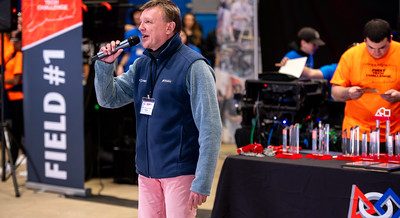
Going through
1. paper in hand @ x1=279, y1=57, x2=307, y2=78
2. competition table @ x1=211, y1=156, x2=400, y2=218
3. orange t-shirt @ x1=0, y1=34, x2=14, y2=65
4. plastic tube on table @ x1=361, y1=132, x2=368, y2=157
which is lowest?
competition table @ x1=211, y1=156, x2=400, y2=218

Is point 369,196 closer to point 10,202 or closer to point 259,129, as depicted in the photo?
point 259,129

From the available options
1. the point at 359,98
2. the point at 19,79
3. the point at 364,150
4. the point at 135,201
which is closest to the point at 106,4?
the point at 19,79

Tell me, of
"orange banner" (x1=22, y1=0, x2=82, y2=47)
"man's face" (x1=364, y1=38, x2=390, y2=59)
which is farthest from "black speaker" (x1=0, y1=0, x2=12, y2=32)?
"man's face" (x1=364, y1=38, x2=390, y2=59)

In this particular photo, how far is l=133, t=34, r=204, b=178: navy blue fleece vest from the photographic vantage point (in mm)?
3361

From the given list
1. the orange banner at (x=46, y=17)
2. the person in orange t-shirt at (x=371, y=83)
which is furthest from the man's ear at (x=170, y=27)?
the orange banner at (x=46, y=17)

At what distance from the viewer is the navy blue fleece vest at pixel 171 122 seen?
3361 millimetres

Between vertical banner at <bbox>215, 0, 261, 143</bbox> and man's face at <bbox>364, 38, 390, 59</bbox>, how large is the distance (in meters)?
4.22

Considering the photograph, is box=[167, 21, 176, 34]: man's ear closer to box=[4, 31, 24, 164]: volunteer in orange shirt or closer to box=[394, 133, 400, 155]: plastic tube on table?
box=[394, 133, 400, 155]: plastic tube on table

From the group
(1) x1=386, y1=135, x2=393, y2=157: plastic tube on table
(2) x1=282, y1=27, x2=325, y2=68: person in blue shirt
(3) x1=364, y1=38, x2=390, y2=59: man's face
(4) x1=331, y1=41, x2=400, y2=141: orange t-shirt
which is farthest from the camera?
(2) x1=282, y1=27, x2=325, y2=68: person in blue shirt

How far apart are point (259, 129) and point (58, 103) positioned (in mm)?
1843

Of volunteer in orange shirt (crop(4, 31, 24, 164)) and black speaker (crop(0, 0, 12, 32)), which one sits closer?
black speaker (crop(0, 0, 12, 32))

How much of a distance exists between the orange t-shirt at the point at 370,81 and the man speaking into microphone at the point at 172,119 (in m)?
1.95

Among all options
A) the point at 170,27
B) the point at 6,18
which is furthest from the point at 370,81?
the point at 6,18

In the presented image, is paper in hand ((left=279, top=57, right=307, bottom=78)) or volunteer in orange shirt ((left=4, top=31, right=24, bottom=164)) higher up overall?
paper in hand ((left=279, top=57, right=307, bottom=78))
